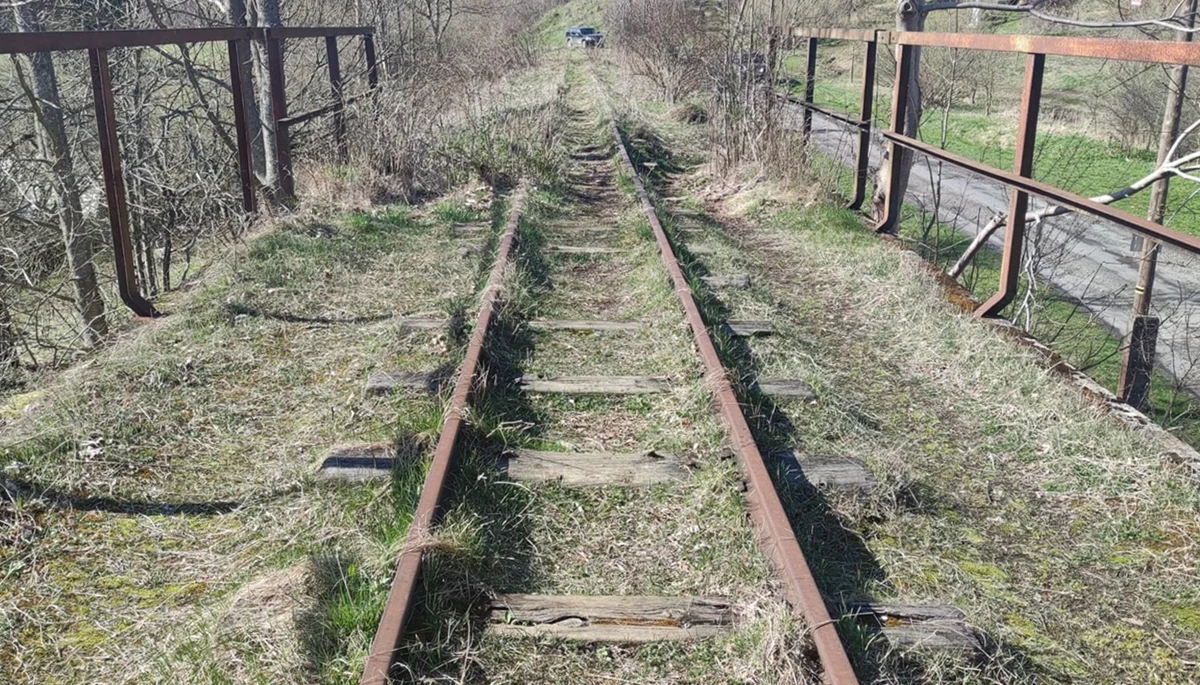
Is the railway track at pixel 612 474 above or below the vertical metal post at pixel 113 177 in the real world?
below

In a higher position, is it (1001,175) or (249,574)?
(1001,175)

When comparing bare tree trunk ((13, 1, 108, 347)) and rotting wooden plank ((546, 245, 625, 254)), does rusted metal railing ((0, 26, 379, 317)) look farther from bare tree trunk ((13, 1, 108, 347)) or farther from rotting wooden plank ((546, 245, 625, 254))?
rotting wooden plank ((546, 245, 625, 254))

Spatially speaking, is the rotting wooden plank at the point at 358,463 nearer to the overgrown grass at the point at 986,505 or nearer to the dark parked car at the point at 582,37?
the overgrown grass at the point at 986,505

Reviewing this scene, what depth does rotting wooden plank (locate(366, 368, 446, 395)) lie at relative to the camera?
5.07 m

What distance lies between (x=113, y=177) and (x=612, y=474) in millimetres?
4012

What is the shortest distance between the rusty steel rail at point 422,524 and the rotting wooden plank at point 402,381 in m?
0.16

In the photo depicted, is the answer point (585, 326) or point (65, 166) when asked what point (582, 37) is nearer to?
point (65, 166)

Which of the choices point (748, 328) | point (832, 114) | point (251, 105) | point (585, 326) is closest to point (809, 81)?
point (832, 114)

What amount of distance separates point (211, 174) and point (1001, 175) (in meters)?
7.08

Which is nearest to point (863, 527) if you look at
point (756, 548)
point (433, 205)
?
point (756, 548)

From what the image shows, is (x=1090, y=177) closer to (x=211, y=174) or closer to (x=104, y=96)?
(x=211, y=174)

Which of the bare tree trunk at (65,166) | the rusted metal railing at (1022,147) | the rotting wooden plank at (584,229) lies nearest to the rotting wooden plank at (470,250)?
the rotting wooden plank at (584,229)

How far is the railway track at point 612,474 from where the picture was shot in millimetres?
3043

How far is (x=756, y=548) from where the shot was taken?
11.5 ft
